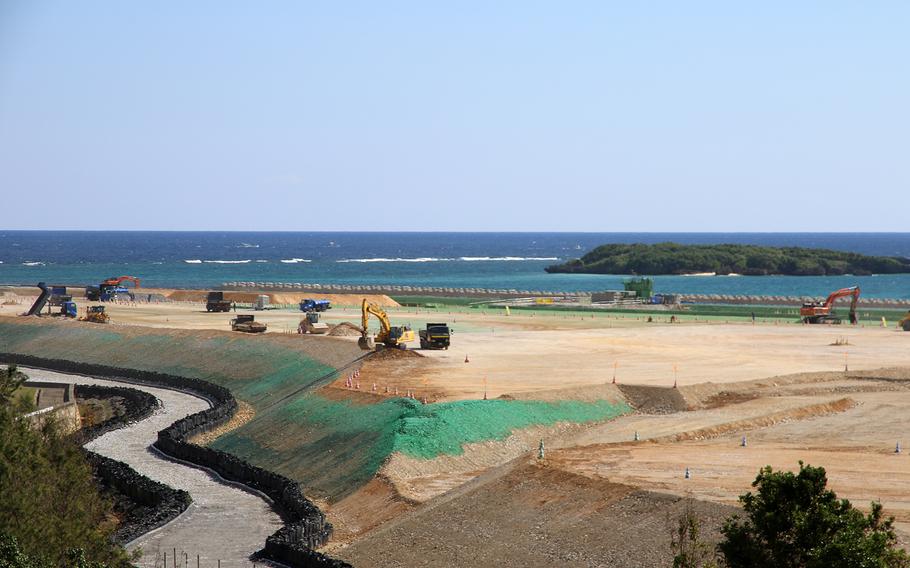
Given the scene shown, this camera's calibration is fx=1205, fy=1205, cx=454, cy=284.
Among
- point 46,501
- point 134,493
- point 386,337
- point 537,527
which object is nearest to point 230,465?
point 134,493

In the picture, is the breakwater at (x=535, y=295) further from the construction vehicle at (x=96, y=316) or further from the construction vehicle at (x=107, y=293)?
the construction vehicle at (x=96, y=316)

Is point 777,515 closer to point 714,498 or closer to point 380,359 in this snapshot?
point 714,498

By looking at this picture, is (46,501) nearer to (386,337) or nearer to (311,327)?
(386,337)

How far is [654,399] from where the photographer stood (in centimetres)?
5703

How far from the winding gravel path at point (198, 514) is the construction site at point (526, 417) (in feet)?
1.20

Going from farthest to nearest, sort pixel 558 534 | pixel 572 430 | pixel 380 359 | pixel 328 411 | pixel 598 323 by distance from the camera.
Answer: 1. pixel 598 323
2. pixel 380 359
3. pixel 328 411
4. pixel 572 430
5. pixel 558 534

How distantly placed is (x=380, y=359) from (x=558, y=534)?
34.5m

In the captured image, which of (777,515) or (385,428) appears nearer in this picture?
(777,515)

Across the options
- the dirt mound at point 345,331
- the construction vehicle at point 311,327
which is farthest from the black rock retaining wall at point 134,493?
the construction vehicle at point 311,327

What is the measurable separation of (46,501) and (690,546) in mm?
17456

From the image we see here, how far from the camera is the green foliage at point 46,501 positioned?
1172 inches

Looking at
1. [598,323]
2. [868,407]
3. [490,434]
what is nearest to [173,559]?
[490,434]

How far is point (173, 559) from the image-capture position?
3538cm

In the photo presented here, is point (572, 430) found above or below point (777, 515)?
below
